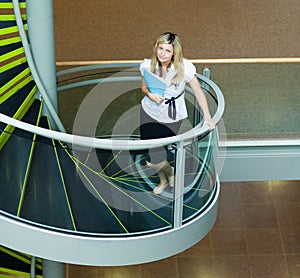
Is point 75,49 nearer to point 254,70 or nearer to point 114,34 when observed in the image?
point 114,34

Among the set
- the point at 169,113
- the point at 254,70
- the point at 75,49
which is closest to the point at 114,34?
the point at 75,49

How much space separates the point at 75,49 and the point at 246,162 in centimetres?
389

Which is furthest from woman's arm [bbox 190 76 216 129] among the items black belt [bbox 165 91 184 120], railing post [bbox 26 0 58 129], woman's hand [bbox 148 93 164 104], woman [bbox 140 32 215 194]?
railing post [bbox 26 0 58 129]

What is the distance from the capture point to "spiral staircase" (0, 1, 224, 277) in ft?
16.7

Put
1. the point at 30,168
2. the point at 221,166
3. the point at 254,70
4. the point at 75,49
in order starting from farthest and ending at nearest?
1. the point at 75,49
2. the point at 254,70
3. the point at 221,166
4. the point at 30,168

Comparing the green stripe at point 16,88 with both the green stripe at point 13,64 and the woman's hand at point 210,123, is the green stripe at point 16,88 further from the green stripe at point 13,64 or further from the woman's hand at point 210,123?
the woman's hand at point 210,123

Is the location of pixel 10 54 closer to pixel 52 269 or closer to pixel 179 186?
pixel 179 186

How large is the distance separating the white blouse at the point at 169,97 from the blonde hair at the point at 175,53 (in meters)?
0.03

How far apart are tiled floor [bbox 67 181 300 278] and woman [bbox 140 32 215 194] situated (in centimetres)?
484

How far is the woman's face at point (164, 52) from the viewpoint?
5410 mm

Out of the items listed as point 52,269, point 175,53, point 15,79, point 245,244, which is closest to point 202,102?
point 175,53

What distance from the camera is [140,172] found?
532 centimetres

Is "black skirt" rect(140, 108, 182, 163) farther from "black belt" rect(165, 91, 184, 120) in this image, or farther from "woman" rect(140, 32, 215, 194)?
"black belt" rect(165, 91, 184, 120)

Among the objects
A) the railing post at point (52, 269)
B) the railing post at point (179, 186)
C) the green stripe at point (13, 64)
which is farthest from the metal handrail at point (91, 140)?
the railing post at point (52, 269)
